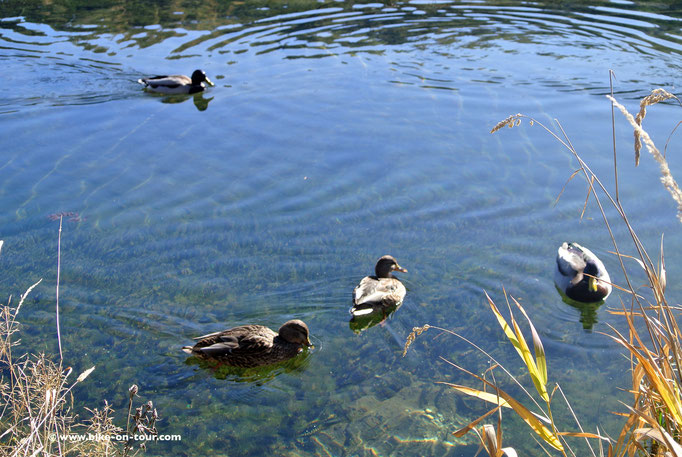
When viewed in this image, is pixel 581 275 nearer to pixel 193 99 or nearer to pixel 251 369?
pixel 251 369

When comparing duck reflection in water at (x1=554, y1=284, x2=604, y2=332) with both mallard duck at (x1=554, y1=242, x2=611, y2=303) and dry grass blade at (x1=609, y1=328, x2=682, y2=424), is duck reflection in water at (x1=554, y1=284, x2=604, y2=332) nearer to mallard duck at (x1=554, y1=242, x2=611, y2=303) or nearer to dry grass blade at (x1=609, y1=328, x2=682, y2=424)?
mallard duck at (x1=554, y1=242, x2=611, y2=303)

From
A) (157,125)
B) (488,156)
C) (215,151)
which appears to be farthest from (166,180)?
(488,156)

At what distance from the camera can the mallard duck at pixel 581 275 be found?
6.22m

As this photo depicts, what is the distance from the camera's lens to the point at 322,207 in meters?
7.91

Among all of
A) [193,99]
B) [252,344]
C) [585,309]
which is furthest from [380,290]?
[193,99]

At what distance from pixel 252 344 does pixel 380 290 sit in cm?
129

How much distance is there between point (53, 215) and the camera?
779cm

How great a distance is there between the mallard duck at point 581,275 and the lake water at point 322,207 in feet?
0.54

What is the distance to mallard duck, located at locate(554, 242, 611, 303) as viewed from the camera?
6223 mm

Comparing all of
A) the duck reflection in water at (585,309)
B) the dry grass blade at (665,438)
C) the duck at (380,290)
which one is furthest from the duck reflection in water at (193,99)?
the dry grass blade at (665,438)

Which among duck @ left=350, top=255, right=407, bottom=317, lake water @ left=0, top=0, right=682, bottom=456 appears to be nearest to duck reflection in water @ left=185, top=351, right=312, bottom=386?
lake water @ left=0, top=0, right=682, bottom=456

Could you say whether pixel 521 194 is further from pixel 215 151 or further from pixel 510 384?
pixel 215 151

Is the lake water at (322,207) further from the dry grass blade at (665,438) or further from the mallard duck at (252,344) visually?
the dry grass blade at (665,438)

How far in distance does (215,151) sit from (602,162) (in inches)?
216
